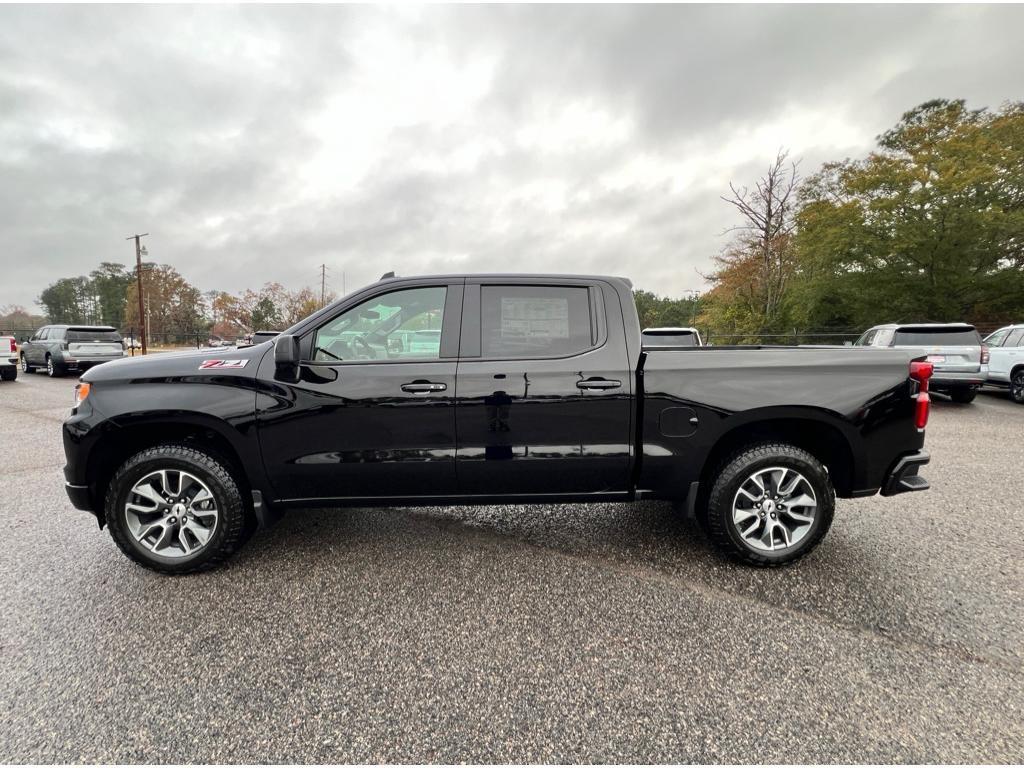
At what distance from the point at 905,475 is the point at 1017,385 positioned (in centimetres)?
1044

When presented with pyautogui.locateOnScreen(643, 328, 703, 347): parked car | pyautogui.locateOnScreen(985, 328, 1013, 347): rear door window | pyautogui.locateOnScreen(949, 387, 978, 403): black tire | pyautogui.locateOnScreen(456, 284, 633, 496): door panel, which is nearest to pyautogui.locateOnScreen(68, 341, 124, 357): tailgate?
pyautogui.locateOnScreen(643, 328, 703, 347): parked car

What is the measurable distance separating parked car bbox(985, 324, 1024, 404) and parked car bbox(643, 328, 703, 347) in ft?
20.7

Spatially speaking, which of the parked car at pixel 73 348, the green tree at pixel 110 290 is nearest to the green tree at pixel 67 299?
the green tree at pixel 110 290

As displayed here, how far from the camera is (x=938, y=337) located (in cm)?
924

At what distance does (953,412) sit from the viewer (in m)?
8.78

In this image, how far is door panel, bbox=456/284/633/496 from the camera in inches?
115

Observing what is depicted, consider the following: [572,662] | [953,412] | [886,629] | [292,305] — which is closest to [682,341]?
[953,412]

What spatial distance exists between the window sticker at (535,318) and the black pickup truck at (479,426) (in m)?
0.01

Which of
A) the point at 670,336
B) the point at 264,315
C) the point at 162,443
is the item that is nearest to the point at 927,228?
the point at 670,336

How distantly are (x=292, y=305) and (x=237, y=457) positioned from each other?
66.8m

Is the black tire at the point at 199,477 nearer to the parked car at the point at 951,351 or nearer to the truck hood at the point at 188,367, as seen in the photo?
the truck hood at the point at 188,367

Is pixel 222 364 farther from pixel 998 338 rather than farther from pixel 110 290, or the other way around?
pixel 110 290

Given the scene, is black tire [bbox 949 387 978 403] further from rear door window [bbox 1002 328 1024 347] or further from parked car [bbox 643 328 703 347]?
parked car [bbox 643 328 703 347]

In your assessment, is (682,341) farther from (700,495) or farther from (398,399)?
(398,399)
